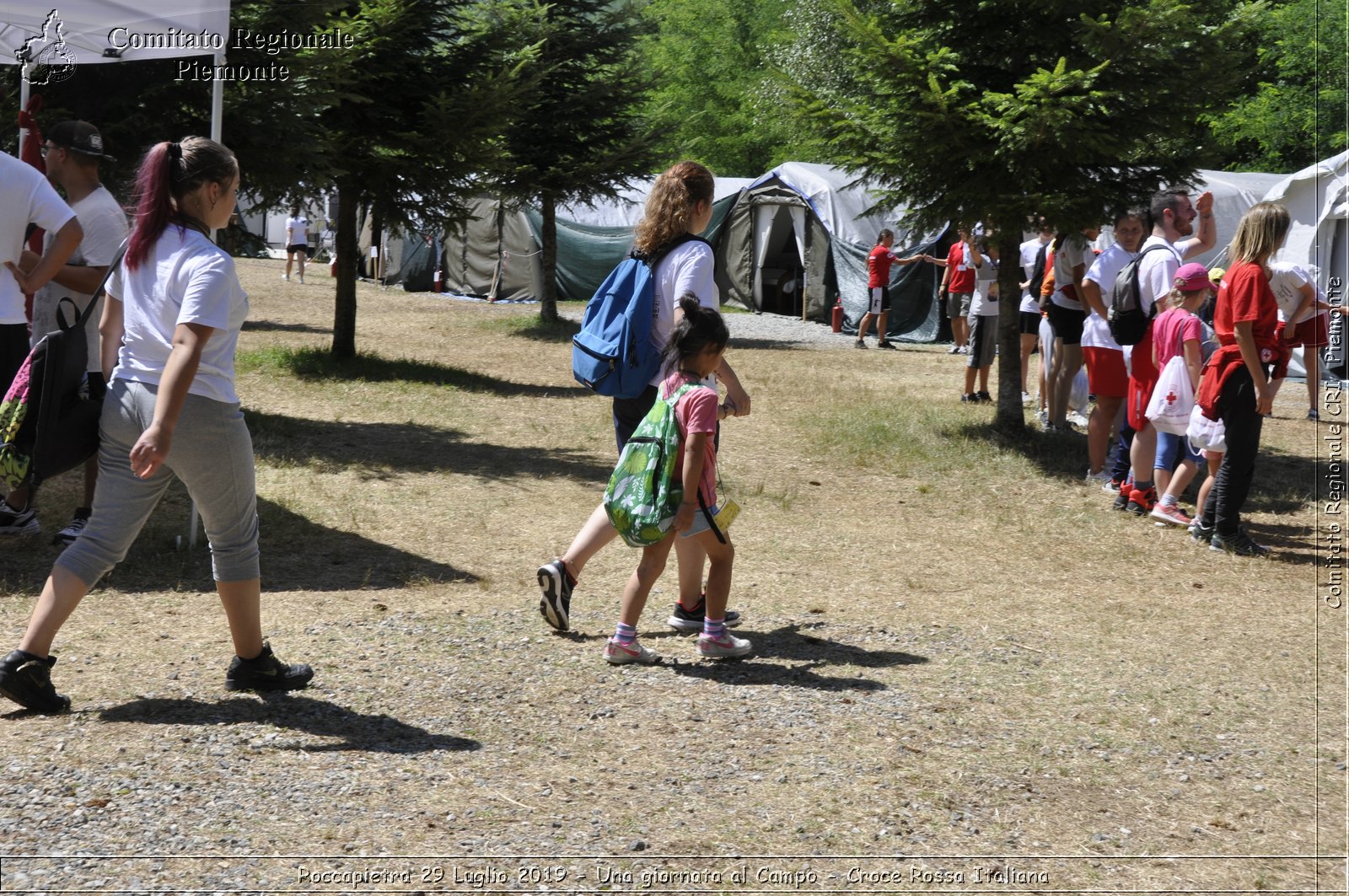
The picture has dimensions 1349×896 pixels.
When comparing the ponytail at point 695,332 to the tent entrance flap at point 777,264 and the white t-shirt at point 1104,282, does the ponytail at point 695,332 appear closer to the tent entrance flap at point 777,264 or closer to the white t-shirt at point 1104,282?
the white t-shirt at point 1104,282

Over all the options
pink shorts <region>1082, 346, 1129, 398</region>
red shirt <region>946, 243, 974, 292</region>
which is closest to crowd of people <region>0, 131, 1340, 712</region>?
pink shorts <region>1082, 346, 1129, 398</region>

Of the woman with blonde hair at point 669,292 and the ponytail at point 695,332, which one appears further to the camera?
the woman with blonde hair at point 669,292

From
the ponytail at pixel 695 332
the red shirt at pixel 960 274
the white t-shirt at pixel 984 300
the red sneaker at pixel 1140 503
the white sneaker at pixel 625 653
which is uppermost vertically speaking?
the red shirt at pixel 960 274

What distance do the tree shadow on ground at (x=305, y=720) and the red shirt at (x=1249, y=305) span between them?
5.12m

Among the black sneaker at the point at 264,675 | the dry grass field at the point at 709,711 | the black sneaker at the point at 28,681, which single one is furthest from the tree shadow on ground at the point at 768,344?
the black sneaker at the point at 28,681

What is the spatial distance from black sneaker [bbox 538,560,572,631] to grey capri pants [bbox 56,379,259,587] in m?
1.40

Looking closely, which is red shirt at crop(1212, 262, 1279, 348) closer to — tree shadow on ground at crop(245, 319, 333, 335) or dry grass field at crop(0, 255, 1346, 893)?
dry grass field at crop(0, 255, 1346, 893)

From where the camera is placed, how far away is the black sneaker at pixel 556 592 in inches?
205

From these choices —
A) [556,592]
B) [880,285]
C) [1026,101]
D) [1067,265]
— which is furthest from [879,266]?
[556,592]

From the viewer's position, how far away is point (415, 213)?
46.2 ft

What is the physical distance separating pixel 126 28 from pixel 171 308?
2929 millimetres

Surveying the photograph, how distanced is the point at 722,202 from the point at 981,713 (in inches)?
842

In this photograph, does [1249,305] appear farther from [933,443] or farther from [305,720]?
[305,720]

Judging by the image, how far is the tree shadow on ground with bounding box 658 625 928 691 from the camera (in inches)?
194
